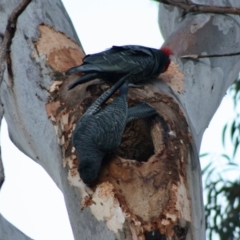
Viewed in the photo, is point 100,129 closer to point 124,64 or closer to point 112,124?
point 112,124

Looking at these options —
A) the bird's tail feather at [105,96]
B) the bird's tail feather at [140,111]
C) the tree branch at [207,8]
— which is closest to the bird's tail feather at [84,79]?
the bird's tail feather at [105,96]

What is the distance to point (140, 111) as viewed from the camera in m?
2.57

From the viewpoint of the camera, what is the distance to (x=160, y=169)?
7.89 feet

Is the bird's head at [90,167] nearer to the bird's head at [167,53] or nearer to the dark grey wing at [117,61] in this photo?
the dark grey wing at [117,61]

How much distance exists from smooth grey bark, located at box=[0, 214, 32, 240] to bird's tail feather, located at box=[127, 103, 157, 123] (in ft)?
1.96

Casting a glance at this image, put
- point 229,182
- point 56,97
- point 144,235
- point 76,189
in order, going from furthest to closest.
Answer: point 229,182, point 56,97, point 76,189, point 144,235

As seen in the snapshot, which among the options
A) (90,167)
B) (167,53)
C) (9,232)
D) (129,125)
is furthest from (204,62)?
(9,232)

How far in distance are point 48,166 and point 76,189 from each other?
0.34m

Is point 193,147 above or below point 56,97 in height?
below

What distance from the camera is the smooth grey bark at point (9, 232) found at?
2.21 meters

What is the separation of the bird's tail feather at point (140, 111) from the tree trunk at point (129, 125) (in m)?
0.04

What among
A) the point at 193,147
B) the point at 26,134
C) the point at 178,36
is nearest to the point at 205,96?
the point at 178,36

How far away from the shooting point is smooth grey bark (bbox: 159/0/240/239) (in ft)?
9.84

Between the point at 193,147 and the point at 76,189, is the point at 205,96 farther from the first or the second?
the point at 76,189
